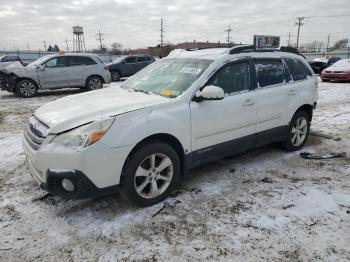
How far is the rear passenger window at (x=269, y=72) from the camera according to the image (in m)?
4.52

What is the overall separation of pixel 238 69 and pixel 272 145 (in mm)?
1990

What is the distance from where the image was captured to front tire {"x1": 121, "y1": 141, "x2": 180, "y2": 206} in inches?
127

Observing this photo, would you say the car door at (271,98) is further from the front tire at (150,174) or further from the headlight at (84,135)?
the headlight at (84,135)

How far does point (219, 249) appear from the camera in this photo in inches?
109

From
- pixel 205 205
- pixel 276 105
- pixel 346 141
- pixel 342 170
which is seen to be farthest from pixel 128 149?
pixel 346 141

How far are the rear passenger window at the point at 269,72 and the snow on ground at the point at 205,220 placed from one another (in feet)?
4.18

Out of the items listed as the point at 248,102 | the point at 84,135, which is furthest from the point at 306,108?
the point at 84,135

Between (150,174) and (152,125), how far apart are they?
0.56 metres

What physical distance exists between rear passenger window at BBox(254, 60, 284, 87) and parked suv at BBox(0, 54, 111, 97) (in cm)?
988

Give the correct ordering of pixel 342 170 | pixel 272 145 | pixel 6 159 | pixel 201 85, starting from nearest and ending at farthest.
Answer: pixel 201 85 → pixel 342 170 → pixel 6 159 → pixel 272 145

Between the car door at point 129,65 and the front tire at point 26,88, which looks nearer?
the front tire at point 26,88

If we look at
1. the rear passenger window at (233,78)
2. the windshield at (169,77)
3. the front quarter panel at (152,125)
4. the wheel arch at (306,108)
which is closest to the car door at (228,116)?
the rear passenger window at (233,78)

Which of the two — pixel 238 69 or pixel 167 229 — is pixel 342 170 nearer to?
pixel 238 69

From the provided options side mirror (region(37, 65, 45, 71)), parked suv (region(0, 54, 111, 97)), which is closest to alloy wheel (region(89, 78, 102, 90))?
parked suv (region(0, 54, 111, 97))
